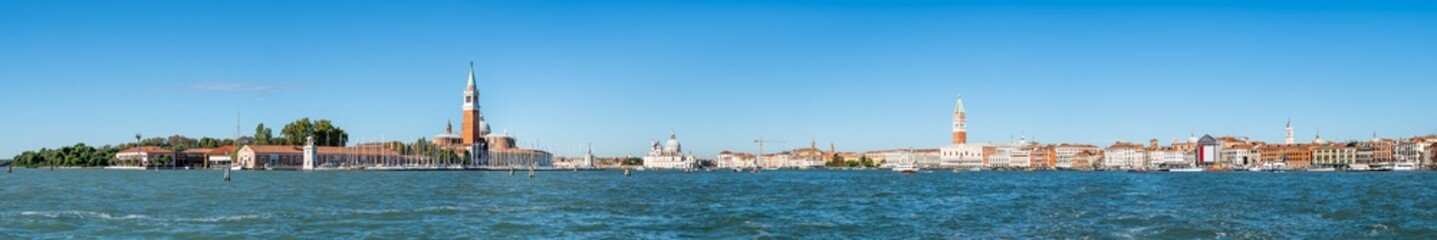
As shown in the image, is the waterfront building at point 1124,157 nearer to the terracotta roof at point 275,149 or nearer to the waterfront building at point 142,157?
the terracotta roof at point 275,149

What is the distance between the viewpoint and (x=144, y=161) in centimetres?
9962

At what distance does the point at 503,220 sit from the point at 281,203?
7.37m

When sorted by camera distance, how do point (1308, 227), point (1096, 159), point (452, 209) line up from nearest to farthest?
point (1308, 227) < point (452, 209) < point (1096, 159)

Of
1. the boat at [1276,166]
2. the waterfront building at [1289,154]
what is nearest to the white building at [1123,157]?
the waterfront building at [1289,154]

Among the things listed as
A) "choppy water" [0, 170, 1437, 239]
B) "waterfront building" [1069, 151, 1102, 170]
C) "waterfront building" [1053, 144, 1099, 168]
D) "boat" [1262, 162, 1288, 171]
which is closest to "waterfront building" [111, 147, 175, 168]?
"choppy water" [0, 170, 1437, 239]

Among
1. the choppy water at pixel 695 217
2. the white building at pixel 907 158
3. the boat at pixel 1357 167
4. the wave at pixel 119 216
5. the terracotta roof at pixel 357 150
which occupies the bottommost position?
the boat at pixel 1357 167

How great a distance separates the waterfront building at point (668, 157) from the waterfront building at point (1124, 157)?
170ft

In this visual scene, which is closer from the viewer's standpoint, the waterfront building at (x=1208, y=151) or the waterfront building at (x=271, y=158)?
the waterfront building at (x=271, y=158)

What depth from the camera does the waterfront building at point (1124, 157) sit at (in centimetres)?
13562

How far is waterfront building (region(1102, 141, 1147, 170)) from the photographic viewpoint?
445 feet

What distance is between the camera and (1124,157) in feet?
456

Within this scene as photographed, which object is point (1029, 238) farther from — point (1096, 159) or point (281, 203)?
point (1096, 159)

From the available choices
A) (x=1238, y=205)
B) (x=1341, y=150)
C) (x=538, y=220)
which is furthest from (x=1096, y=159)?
(x=538, y=220)

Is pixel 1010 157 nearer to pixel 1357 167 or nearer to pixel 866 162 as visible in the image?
pixel 866 162
